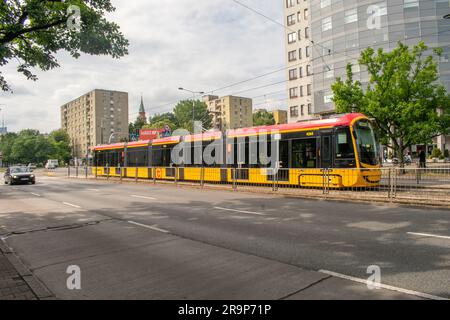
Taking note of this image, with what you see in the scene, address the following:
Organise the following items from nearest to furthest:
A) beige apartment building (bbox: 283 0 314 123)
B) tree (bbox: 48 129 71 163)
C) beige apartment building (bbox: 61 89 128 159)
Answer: beige apartment building (bbox: 283 0 314 123) < beige apartment building (bbox: 61 89 128 159) < tree (bbox: 48 129 71 163)

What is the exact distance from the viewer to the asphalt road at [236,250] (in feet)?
13.6

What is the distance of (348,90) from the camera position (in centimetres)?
2536

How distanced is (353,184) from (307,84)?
46.3 m

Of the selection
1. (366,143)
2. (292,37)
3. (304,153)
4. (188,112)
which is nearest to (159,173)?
(304,153)

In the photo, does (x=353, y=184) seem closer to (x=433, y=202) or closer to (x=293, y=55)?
(x=433, y=202)

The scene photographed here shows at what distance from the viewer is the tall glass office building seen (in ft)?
134

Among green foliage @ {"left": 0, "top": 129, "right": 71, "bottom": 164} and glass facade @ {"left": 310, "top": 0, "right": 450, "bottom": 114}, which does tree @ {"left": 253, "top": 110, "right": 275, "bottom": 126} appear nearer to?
glass facade @ {"left": 310, "top": 0, "right": 450, "bottom": 114}

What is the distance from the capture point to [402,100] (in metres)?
24.0

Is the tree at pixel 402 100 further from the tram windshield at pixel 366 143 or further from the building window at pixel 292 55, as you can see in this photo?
the building window at pixel 292 55

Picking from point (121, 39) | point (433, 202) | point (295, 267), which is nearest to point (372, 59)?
point (433, 202)

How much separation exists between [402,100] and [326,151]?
13051mm

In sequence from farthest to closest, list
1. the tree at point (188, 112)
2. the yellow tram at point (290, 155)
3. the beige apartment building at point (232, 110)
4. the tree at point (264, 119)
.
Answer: the beige apartment building at point (232, 110)
the tree at point (264, 119)
the tree at point (188, 112)
the yellow tram at point (290, 155)

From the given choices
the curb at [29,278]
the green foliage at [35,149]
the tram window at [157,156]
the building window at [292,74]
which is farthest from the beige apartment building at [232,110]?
the curb at [29,278]

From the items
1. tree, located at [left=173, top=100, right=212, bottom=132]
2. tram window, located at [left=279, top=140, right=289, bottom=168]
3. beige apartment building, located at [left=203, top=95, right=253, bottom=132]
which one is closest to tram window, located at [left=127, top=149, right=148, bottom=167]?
tram window, located at [left=279, top=140, right=289, bottom=168]
